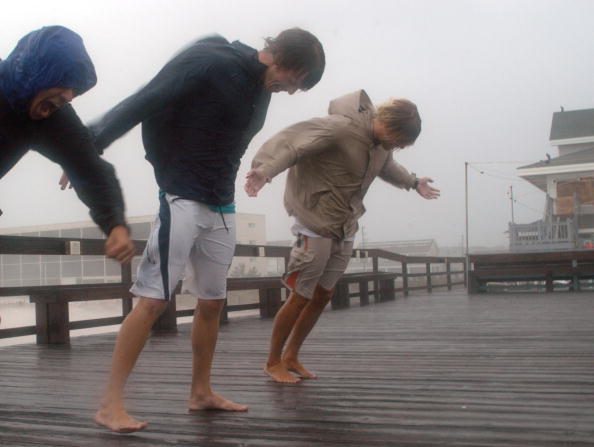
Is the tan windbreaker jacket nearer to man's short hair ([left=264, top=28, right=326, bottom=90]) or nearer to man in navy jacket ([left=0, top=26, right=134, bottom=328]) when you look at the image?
man's short hair ([left=264, top=28, right=326, bottom=90])

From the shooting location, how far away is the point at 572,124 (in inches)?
939

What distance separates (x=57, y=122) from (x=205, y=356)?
109 cm

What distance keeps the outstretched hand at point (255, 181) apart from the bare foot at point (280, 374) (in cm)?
91

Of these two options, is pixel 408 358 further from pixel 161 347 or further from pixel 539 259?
pixel 539 259

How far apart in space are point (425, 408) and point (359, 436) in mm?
494

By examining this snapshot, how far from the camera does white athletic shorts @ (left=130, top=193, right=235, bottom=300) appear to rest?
92.9 inches

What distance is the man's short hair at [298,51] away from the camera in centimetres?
249

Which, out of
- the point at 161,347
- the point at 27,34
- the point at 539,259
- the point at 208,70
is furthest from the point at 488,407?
the point at 539,259

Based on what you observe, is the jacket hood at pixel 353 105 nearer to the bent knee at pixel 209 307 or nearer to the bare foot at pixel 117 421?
the bent knee at pixel 209 307

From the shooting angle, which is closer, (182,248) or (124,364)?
(124,364)

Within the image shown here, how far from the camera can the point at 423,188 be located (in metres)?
3.84

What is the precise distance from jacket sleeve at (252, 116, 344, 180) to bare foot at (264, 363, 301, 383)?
3.04ft

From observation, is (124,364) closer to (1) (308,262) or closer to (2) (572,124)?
(1) (308,262)

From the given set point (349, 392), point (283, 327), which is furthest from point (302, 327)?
point (349, 392)
